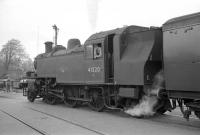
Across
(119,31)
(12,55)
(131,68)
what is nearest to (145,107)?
(131,68)

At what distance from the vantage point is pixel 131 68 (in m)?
10.5

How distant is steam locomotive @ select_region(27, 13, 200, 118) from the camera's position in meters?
8.28

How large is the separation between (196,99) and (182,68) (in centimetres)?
93

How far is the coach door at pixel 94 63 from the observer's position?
1203 centimetres

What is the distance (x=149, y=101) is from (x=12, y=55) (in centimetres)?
5549

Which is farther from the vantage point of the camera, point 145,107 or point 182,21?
point 145,107

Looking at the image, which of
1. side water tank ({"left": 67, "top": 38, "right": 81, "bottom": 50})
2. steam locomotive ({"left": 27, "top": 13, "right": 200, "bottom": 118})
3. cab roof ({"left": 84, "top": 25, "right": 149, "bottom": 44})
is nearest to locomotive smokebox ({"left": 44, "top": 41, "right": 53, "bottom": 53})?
steam locomotive ({"left": 27, "top": 13, "right": 200, "bottom": 118})

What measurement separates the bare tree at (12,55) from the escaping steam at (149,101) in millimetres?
53336

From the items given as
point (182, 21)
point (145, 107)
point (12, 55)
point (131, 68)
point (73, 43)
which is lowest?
point (145, 107)

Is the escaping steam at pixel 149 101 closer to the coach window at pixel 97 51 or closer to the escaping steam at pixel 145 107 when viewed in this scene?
the escaping steam at pixel 145 107

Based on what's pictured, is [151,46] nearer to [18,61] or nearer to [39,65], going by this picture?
[39,65]

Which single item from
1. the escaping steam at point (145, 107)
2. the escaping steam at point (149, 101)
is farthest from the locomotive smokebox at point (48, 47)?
the escaping steam at point (145, 107)

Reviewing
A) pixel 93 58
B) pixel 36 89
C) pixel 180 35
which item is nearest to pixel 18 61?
pixel 36 89

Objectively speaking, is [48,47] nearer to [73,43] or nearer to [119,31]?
[73,43]
